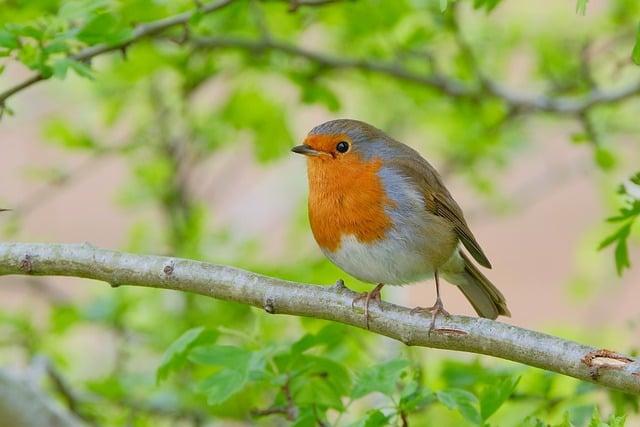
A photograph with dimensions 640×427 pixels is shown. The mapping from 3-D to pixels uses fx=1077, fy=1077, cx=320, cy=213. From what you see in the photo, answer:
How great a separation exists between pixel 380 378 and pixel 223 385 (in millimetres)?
481

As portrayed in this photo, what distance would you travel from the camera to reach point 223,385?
329cm

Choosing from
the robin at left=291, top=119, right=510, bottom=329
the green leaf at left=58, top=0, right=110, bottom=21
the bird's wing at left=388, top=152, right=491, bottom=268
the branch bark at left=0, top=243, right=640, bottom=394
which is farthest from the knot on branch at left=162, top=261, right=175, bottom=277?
the bird's wing at left=388, top=152, right=491, bottom=268

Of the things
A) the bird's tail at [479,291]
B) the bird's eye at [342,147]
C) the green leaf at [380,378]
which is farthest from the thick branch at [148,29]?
the bird's tail at [479,291]

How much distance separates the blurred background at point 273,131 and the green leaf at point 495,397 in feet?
1.61

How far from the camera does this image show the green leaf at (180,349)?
3421 mm

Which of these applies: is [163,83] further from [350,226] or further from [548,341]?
[548,341]

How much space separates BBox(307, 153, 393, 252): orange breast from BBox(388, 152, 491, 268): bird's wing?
0.13m

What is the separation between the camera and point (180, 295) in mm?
6230

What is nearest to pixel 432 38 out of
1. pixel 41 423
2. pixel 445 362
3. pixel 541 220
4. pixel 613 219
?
pixel 445 362

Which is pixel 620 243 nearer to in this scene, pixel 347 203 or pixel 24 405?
pixel 347 203

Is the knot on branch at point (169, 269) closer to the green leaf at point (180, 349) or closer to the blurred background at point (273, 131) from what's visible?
the green leaf at point (180, 349)

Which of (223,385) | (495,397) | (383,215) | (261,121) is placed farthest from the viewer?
(261,121)

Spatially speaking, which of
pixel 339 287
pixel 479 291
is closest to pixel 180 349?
pixel 339 287

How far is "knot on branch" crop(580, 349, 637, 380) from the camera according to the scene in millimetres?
2713
